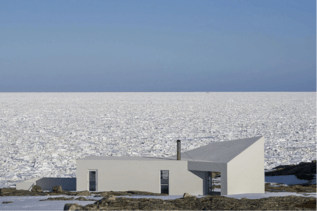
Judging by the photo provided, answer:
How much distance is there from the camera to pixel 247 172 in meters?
12.3

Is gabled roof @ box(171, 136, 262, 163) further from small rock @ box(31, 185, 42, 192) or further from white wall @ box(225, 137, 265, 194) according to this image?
small rock @ box(31, 185, 42, 192)

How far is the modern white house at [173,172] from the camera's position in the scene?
39.8 feet

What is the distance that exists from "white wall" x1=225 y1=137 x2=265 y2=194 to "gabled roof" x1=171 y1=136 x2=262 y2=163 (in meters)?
0.16

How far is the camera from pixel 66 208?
9477mm

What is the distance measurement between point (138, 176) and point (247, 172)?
3125 mm

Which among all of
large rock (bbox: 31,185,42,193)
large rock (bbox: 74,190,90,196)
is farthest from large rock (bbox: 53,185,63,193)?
large rock (bbox: 74,190,90,196)

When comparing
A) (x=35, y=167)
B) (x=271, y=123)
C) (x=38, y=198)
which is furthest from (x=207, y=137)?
(x=38, y=198)

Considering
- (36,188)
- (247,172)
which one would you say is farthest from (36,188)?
(247,172)

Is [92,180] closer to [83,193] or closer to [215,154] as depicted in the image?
[83,193]

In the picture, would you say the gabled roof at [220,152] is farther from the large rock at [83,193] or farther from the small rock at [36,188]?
the small rock at [36,188]

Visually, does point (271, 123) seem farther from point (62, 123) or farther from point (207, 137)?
point (62, 123)

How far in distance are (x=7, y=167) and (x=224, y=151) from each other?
1013 centimetres

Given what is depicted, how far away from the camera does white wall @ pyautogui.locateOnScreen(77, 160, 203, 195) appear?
12.2m

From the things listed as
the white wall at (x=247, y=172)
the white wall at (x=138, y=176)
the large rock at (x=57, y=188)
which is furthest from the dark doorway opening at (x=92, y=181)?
the white wall at (x=247, y=172)
